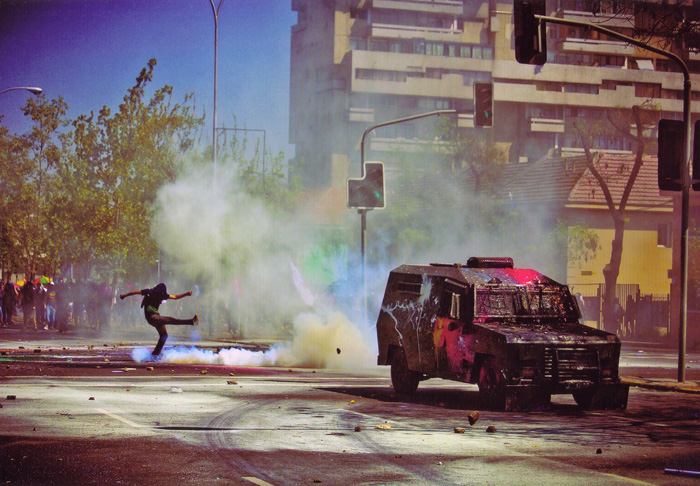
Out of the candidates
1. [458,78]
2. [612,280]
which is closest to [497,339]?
[612,280]

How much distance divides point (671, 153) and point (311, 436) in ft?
33.7

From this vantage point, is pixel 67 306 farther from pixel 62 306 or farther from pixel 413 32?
pixel 413 32

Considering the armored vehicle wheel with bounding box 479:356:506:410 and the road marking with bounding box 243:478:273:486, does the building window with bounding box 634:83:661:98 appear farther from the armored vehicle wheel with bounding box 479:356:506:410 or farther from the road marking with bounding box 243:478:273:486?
the road marking with bounding box 243:478:273:486

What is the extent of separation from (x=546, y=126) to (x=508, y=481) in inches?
3232

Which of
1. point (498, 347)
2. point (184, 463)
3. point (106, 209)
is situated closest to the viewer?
point (184, 463)

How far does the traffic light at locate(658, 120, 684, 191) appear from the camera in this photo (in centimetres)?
1820

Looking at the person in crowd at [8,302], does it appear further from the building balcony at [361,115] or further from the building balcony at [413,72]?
the building balcony at [413,72]

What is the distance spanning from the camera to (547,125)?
289 ft

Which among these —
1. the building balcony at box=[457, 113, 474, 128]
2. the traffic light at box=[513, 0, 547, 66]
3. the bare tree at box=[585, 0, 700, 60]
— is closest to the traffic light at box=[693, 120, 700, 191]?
the bare tree at box=[585, 0, 700, 60]

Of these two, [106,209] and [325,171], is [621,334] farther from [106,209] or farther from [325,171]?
[325,171]

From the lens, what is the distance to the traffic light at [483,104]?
26.9 m

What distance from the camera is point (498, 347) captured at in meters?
13.5

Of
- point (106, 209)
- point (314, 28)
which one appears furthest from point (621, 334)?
point (314, 28)

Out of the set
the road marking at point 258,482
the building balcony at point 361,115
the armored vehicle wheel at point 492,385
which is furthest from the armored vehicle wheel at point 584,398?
the building balcony at point 361,115
